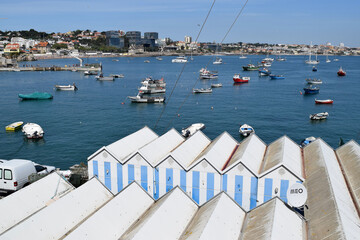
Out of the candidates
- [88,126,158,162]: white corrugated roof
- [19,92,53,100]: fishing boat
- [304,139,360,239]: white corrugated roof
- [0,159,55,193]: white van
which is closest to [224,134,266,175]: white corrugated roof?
[304,139,360,239]: white corrugated roof

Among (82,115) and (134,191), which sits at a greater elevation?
(134,191)

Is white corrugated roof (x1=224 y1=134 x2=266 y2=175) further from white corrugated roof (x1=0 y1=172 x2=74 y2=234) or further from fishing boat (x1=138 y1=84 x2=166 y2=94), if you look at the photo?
fishing boat (x1=138 y1=84 x2=166 y2=94)

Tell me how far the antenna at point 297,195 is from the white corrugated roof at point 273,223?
19.5 inches

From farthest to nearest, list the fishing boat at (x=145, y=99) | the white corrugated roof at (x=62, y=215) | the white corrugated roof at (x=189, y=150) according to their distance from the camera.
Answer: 1. the fishing boat at (x=145, y=99)
2. the white corrugated roof at (x=189, y=150)
3. the white corrugated roof at (x=62, y=215)

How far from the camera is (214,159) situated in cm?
2041

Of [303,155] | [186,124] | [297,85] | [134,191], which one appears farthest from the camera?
[297,85]

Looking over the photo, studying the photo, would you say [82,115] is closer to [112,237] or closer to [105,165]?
[105,165]

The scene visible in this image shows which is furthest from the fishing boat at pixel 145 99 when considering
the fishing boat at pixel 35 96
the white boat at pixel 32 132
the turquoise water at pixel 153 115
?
the white boat at pixel 32 132

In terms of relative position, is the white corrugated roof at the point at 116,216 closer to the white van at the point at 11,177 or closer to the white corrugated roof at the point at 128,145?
the white corrugated roof at the point at 128,145

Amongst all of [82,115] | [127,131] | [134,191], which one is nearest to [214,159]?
[134,191]

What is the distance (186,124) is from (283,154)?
1252 inches

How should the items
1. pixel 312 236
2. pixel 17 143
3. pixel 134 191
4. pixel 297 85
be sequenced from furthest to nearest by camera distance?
pixel 297 85 < pixel 17 143 < pixel 134 191 < pixel 312 236

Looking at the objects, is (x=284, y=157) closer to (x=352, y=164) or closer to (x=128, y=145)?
(x=352, y=164)

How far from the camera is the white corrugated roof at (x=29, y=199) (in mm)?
14359
